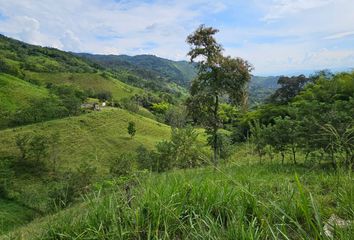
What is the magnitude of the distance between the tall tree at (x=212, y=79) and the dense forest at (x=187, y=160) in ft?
0.18

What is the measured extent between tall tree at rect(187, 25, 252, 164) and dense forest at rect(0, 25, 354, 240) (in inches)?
2.2

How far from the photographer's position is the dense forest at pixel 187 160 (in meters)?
2.78

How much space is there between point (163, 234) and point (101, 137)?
69154mm

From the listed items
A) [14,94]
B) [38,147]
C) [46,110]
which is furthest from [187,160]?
[14,94]

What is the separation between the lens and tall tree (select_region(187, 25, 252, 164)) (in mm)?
17844

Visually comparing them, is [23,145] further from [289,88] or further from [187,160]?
[187,160]

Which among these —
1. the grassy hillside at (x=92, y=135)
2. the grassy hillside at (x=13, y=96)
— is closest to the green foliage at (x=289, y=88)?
the grassy hillside at (x=92, y=135)

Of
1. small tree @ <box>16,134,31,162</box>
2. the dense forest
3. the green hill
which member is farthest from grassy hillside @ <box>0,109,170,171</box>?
small tree @ <box>16,134,31,162</box>

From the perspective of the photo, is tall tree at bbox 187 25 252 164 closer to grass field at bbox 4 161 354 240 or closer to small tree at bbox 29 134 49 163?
grass field at bbox 4 161 354 240

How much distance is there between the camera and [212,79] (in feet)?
60.0

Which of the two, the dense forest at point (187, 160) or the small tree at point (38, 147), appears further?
the small tree at point (38, 147)

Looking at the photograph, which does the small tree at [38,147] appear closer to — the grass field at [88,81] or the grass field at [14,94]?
the grass field at [14,94]

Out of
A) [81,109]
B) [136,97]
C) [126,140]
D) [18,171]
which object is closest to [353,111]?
[18,171]

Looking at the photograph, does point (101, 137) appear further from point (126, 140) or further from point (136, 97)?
point (136, 97)
